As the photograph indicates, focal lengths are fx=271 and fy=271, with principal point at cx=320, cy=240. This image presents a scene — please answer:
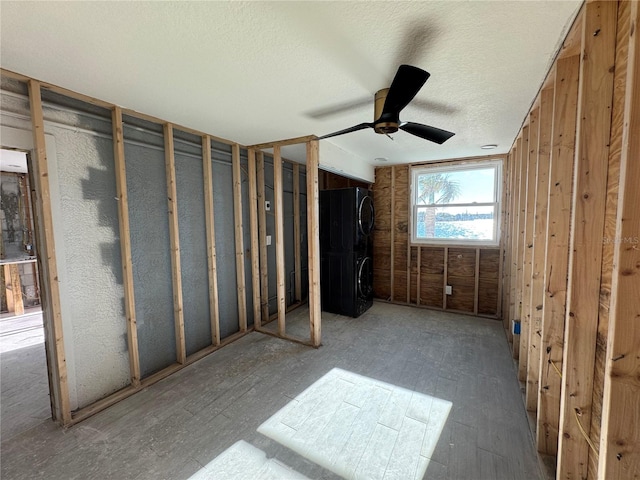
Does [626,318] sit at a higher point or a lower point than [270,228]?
lower

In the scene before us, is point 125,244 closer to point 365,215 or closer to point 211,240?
point 211,240

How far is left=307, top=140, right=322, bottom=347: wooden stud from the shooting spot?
294cm

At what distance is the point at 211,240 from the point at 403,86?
242 cm

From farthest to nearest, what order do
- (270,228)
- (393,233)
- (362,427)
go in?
(393,233) < (270,228) < (362,427)

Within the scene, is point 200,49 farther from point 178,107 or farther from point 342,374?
point 342,374

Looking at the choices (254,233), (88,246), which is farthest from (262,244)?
(88,246)

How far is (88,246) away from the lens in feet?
6.82

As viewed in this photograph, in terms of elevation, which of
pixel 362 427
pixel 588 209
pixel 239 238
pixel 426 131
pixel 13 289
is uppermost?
pixel 426 131

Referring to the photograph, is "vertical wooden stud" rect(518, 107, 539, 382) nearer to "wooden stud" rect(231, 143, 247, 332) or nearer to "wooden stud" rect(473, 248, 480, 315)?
"wooden stud" rect(473, 248, 480, 315)

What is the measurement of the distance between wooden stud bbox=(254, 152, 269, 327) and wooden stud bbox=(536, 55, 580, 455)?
2.92 m

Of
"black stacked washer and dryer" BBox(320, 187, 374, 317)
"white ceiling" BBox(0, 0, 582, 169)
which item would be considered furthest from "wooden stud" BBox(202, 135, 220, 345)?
"black stacked washer and dryer" BBox(320, 187, 374, 317)

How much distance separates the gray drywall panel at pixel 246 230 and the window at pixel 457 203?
265 cm

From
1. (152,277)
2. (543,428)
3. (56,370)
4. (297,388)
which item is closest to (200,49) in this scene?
(152,277)

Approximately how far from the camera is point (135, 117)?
2334mm
